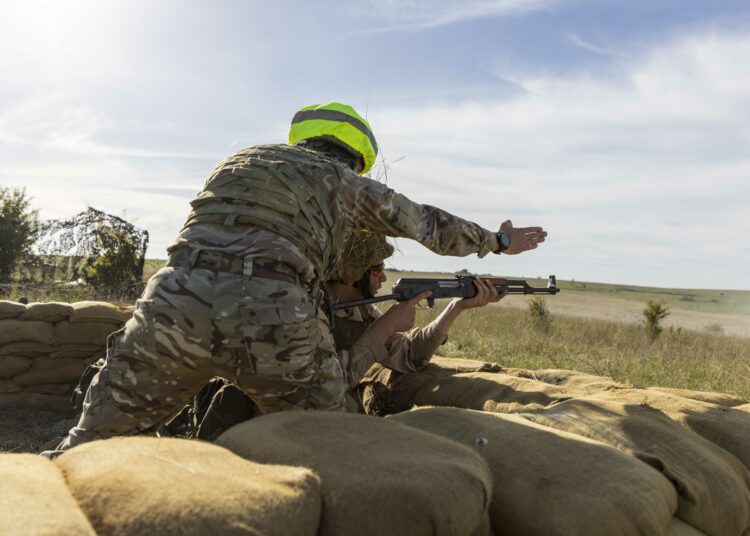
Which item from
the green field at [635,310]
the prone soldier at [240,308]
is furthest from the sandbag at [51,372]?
the green field at [635,310]

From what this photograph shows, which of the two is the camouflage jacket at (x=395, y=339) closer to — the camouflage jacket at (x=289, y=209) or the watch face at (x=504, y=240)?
the watch face at (x=504, y=240)

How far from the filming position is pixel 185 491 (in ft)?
4.46

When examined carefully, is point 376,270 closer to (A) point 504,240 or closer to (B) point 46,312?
(A) point 504,240

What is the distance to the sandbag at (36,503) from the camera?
1193mm

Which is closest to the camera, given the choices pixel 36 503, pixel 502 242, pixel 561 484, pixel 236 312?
pixel 36 503

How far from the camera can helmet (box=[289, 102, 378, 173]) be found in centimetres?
319

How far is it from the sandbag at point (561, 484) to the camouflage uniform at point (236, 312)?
0.54 m

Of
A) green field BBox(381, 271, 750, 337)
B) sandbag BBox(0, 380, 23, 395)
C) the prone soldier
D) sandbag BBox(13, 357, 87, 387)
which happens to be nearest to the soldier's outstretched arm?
the prone soldier

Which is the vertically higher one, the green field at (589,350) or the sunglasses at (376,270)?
the sunglasses at (376,270)

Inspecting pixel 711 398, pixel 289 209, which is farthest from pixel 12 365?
pixel 711 398

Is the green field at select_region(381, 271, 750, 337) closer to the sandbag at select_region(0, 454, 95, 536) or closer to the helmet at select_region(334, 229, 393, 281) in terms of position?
the helmet at select_region(334, 229, 393, 281)

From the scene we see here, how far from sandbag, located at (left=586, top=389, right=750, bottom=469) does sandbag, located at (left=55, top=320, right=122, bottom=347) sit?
443 cm

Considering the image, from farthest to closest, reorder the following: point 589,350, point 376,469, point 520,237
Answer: point 589,350 → point 520,237 → point 376,469

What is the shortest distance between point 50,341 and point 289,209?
4.32 metres
